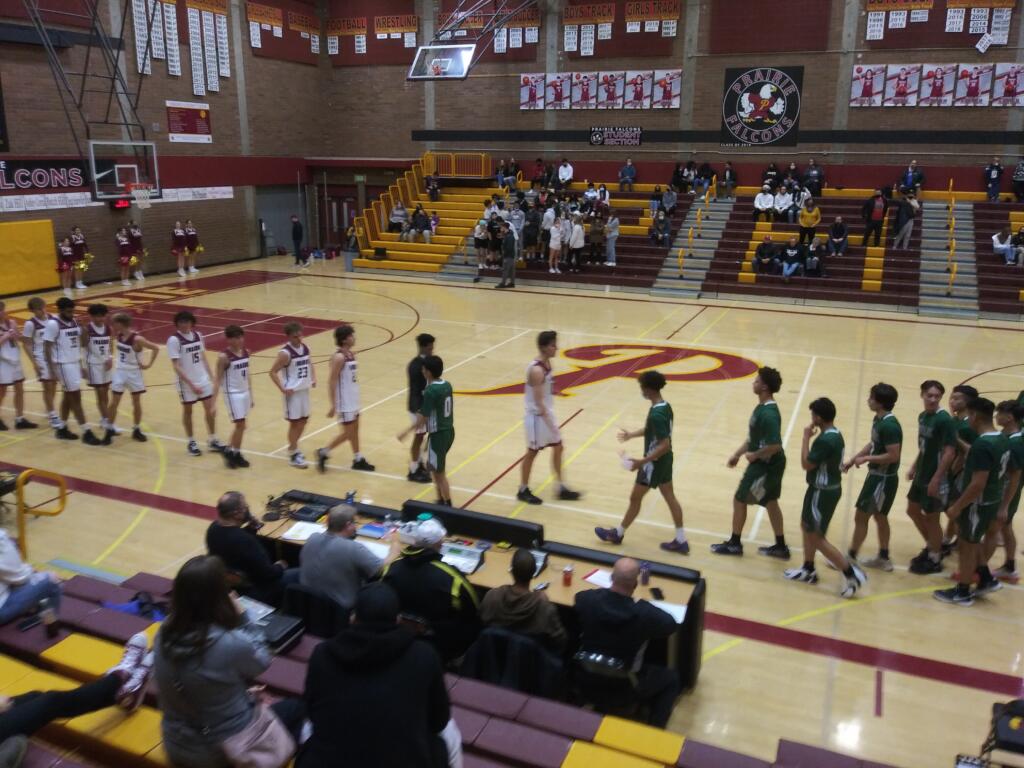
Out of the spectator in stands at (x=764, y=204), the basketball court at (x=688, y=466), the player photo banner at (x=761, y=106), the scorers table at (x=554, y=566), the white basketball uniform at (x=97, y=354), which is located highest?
the player photo banner at (x=761, y=106)

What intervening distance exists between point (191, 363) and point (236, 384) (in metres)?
0.85

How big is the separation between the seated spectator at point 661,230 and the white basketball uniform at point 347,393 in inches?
680

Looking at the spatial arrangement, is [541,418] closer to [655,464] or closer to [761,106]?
[655,464]

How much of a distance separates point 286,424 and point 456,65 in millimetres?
14522

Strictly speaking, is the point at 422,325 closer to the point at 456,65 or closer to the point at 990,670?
the point at 456,65

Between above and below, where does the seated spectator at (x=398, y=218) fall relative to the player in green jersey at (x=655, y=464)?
above

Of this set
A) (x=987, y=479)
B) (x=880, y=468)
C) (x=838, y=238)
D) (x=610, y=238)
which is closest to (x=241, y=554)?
(x=880, y=468)

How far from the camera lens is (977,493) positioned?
634 cm

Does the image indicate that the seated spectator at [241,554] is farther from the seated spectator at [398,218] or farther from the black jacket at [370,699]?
the seated spectator at [398,218]

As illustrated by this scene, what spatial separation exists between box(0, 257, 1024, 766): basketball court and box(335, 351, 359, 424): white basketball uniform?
694 mm

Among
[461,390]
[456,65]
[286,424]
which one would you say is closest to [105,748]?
[286,424]

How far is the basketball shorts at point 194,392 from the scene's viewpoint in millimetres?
10133

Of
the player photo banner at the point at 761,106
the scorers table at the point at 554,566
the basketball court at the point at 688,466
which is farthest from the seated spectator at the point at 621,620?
the player photo banner at the point at 761,106

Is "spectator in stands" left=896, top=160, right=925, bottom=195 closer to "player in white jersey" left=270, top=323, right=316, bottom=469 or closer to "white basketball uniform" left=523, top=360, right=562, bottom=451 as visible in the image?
"white basketball uniform" left=523, top=360, right=562, bottom=451
